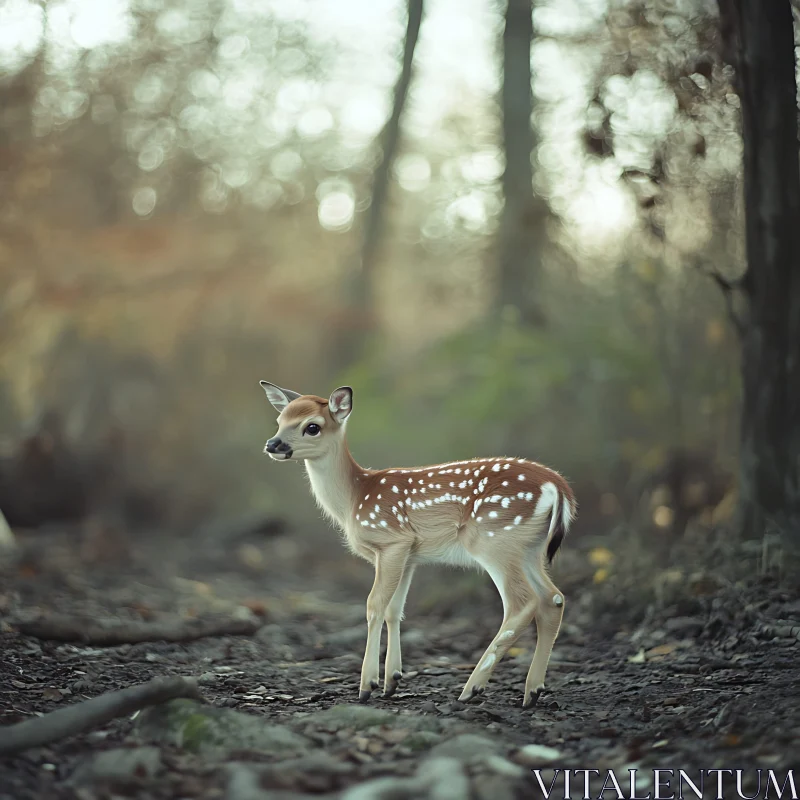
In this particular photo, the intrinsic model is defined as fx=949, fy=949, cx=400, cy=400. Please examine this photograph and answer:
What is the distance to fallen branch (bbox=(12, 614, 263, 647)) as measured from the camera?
18.4ft

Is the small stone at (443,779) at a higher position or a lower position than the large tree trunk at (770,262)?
lower

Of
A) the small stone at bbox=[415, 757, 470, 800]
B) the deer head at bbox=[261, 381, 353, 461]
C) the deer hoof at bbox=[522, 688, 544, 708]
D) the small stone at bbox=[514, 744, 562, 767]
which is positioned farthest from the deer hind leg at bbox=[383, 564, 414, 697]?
the small stone at bbox=[415, 757, 470, 800]

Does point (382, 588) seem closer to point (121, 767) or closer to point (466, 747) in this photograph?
point (466, 747)

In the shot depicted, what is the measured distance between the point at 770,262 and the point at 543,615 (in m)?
3.03

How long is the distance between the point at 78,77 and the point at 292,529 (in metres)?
5.99

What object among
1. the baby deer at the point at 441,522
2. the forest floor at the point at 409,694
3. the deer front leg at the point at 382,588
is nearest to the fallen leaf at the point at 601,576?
the forest floor at the point at 409,694

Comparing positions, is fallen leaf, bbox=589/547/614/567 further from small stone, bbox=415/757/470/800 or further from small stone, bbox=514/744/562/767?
small stone, bbox=415/757/470/800

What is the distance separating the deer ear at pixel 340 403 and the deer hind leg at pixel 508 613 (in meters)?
1.12

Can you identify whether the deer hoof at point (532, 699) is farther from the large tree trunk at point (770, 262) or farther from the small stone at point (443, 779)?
the large tree trunk at point (770, 262)

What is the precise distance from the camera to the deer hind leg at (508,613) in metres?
4.59

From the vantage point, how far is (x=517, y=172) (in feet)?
38.7

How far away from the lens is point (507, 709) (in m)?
4.55

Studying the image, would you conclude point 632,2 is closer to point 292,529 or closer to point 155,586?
point 155,586

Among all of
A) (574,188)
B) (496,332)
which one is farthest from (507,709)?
(496,332)
